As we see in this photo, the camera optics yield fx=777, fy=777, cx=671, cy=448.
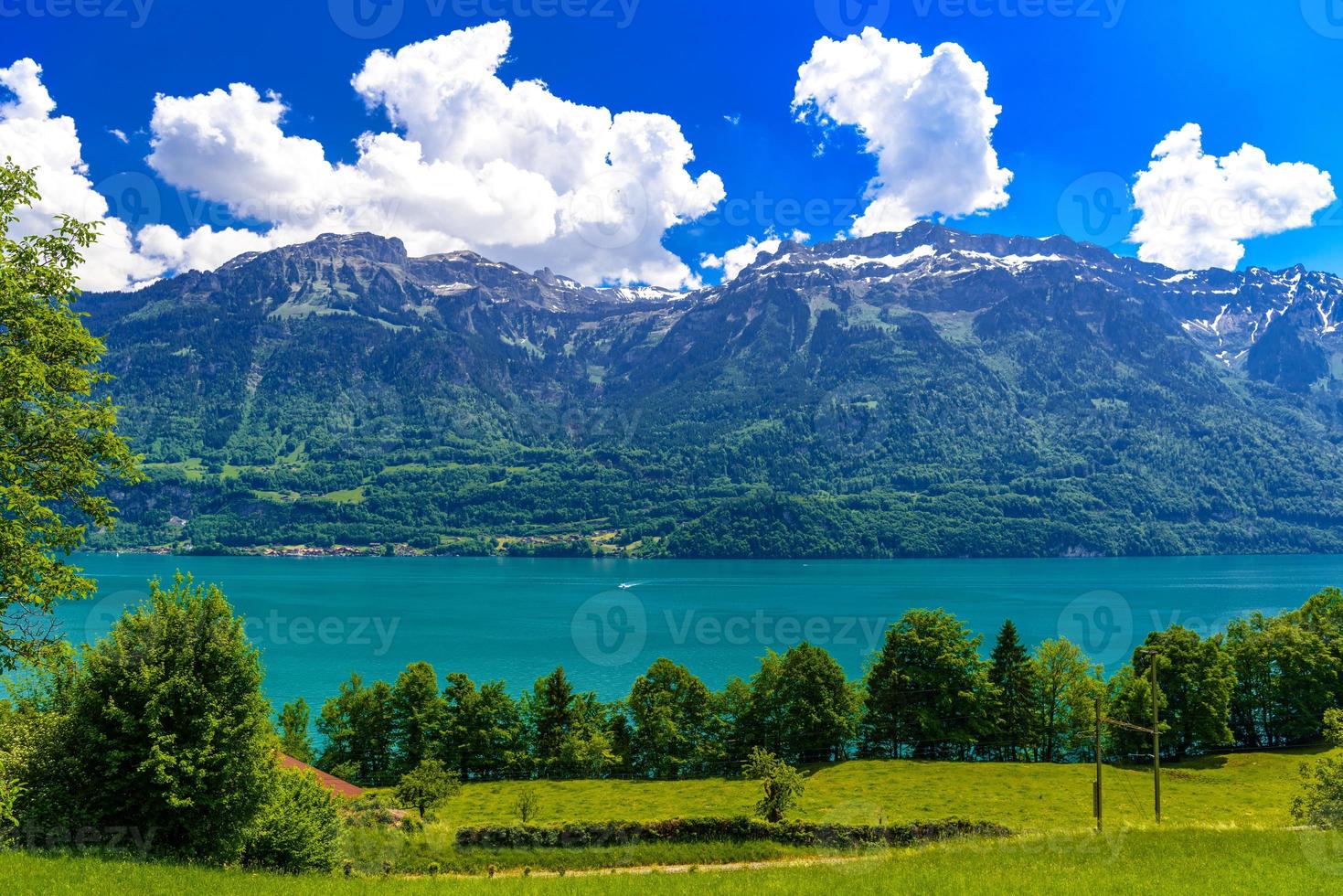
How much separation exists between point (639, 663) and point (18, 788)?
9361cm

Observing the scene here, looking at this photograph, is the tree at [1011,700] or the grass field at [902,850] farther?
the tree at [1011,700]

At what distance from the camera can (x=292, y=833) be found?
885 inches

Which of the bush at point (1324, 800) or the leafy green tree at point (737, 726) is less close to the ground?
the bush at point (1324, 800)

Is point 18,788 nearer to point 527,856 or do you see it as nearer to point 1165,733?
point 527,856

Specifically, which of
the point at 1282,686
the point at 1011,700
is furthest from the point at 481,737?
the point at 1282,686

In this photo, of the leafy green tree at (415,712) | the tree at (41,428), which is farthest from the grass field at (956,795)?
the tree at (41,428)

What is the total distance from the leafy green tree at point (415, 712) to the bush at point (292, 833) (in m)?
34.3

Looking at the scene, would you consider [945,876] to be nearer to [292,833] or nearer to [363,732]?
[292,833]

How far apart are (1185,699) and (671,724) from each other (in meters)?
39.0

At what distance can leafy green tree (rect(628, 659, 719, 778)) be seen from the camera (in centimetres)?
5838

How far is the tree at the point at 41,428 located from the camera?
11953 mm

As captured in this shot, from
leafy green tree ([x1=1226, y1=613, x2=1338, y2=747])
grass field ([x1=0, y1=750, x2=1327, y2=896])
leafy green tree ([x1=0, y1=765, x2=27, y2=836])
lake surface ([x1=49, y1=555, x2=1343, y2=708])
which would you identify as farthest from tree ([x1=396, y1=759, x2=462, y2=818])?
leafy green tree ([x1=1226, y1=613, x2=1338, y2=747])

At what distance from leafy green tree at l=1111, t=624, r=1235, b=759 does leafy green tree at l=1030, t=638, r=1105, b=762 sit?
8.12ft

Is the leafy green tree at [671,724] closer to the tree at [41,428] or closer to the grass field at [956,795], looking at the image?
the grass field at [956,795]
